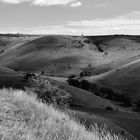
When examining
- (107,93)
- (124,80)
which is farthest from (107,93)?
(124,80)

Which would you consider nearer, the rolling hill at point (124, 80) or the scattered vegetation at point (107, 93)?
the scattered vegetation at point (107, 93)

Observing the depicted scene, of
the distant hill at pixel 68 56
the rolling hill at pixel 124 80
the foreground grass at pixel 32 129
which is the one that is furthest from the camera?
the distant hill at pixel 68 56

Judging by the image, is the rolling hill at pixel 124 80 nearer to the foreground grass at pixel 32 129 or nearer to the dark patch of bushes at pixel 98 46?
the dark patch of bushes at pixel 98 46

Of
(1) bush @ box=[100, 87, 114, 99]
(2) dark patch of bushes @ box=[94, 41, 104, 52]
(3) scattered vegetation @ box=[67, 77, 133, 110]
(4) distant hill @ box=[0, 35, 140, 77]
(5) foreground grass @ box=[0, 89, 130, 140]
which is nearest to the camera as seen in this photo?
(5) foreground grass @ box=[0, 89, 130, 140]

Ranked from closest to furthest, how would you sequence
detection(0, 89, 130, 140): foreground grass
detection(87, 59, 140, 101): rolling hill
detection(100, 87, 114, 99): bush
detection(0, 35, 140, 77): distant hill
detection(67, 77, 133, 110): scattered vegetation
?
→ detection(0, 89, 130, 140): foreground grass → detection(67, 77, 133, 110): scattered vegetation → detection(100, 87, 114, 99): bush → detection(87, 59, 140, 101): rolling hill → detection(0, 35, 140, 77): distant hill

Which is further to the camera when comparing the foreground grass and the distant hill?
the distant hill

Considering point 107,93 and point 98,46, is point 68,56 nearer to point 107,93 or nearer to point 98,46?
point 98,46

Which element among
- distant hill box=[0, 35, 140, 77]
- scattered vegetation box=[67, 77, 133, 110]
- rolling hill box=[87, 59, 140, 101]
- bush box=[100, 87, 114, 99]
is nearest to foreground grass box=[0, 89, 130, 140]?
scattered vegetation box=[67, 77, 133, 110]

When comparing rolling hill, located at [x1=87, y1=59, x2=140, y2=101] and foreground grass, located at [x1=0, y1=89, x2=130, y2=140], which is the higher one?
foreground grass, located at [x1=0, y1=89, x2=130, y2=140]

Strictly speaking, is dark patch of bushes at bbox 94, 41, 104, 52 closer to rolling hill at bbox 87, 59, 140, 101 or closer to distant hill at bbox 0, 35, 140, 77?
distant hill at bbox 0, 35, 140, 77

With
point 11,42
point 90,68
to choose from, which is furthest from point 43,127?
point 11,42

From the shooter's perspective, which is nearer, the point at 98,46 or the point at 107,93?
the point at 107,93

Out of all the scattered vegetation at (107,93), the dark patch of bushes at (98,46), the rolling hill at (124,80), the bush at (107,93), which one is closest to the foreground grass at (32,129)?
the scattered vegetation at (107,93)

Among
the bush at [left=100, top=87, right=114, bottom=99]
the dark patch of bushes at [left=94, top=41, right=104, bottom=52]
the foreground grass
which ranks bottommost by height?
the bush at [left=100, top=87, right=114, bottom=99]
